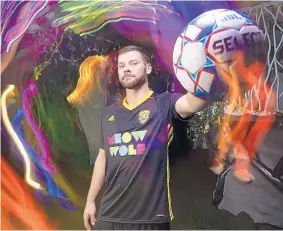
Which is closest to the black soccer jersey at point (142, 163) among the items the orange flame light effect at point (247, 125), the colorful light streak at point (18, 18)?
the orange flame light effect at point (247, 125)

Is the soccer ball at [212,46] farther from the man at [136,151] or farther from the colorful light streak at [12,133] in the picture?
the colorful light streak at [12,133]

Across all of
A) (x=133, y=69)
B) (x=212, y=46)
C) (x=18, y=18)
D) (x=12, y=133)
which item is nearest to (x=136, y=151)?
(x=133, y=69)

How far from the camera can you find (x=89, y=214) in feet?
12.3

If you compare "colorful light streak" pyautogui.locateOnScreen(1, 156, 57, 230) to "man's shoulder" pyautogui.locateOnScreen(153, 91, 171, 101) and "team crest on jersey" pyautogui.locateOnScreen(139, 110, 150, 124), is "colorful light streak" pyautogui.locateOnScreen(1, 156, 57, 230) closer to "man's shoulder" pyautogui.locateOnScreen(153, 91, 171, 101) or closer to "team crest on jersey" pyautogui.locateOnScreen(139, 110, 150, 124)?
"team crest on jersey" pyautogui.locateOnScreen(139, 110, 150, 124)

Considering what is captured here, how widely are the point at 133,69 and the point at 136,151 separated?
62 centimetres

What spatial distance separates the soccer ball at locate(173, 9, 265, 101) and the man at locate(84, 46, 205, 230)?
0.46 ft

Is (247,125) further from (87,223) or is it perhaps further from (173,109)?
(87,223)

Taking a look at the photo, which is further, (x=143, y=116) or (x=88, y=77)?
(x=88, y=77)

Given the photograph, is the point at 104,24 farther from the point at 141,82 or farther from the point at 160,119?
the point at 160,119

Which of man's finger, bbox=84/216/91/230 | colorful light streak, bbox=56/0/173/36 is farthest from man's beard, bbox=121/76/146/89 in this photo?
man's finger, bbox=84/216/91/230

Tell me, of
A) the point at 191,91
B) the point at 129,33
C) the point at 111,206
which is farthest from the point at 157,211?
the point at 129,33

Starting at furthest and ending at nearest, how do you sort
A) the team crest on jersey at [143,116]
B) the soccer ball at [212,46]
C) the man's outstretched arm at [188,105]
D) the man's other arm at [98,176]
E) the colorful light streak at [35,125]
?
the colorful light streak at [35,125]
the man's other arm at [98,176]
the team crest on jersey at [143,116]
the man's outstretched arm at [188,105]
the soccer ball at [212,46]

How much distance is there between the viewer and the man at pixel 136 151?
3.55 metres

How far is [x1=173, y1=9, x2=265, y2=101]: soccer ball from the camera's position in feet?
10.9
